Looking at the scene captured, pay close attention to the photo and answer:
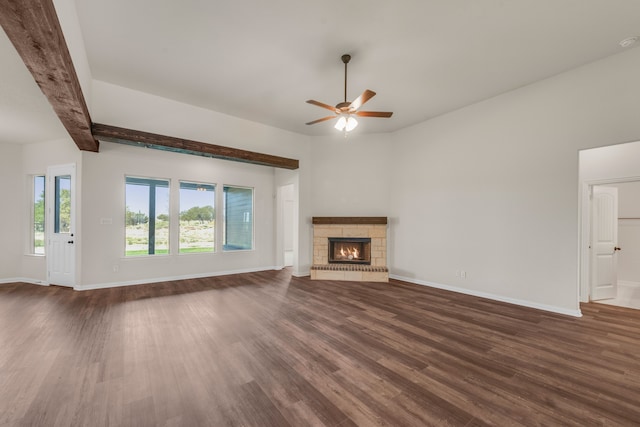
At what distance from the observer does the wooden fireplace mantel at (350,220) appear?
229 inches

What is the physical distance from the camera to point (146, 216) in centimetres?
546

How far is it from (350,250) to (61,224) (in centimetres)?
615

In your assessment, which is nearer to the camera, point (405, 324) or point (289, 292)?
point (405, 324)

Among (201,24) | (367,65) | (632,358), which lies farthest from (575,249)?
(201,24)

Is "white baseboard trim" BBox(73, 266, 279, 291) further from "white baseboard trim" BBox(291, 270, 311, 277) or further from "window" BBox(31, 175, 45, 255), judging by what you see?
"window" BBox(31, 175, 45, 255)

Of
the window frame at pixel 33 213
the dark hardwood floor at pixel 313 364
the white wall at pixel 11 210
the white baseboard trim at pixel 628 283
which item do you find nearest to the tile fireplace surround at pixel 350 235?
the dark hardwood floor at pixel 313 364

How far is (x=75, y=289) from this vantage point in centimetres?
470

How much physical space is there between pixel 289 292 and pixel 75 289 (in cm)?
398

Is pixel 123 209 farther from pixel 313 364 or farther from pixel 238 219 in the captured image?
pixel 313 364

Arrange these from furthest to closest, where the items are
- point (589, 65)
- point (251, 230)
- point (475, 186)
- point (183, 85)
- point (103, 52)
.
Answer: point (251, 230), point (475, 186), point (183, 85), point (589, 65), point (103, 52)

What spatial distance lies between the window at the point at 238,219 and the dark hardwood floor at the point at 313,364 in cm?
257

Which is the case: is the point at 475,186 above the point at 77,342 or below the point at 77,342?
above

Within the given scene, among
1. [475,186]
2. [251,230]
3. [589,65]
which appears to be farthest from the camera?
[251,230]

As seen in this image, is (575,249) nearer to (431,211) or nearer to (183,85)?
(431,211)
